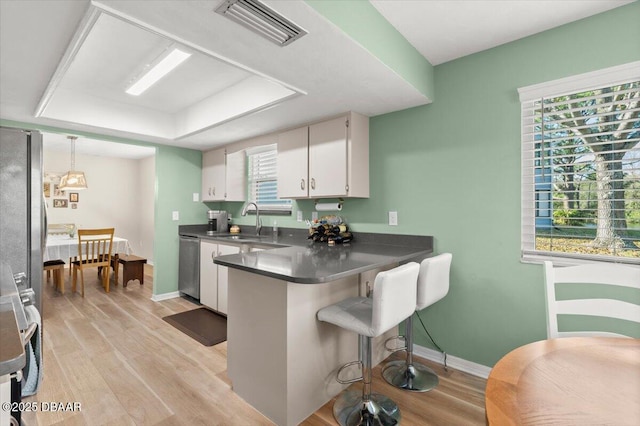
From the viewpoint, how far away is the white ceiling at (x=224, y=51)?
1467mm

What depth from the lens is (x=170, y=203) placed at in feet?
13.7

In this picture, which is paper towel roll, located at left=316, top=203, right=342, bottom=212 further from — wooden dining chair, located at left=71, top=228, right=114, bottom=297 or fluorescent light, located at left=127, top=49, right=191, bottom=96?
wooden dining chair, located at left=71, top=228, right=114, bottom=297

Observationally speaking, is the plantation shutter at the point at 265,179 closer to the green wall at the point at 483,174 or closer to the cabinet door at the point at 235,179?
the cabinet door at the point at 235,179

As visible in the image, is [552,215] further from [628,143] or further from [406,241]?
[406,241]

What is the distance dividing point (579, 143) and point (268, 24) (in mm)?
2026

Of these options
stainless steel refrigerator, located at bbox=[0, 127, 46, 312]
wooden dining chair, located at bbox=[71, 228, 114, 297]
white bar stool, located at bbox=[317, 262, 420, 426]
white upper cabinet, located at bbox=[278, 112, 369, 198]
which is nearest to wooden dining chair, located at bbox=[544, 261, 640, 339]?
white bar stool, located at bbox=[317, 262, 420, 426]

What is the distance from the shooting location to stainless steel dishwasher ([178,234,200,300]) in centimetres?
389

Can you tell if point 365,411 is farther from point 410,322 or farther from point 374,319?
point 410,322

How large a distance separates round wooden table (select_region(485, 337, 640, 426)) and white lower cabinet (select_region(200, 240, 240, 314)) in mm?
2808

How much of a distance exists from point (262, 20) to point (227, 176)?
2890 millimetres

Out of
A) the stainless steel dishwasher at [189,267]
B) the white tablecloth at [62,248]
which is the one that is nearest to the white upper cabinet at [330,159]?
the stainless steel dishwasher at [189,267]

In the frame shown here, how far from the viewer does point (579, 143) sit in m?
1.90

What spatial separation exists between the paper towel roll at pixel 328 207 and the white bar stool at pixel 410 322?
1217mm

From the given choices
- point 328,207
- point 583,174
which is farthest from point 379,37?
point 328,207
